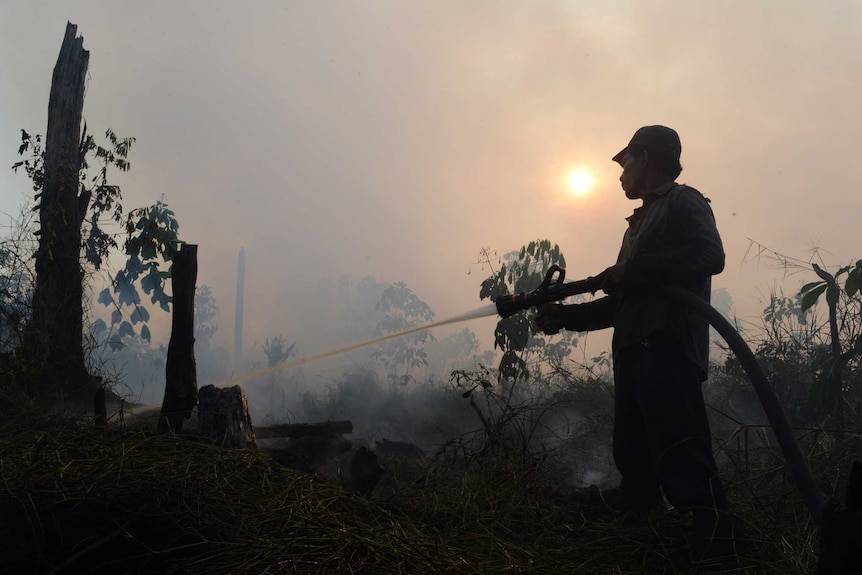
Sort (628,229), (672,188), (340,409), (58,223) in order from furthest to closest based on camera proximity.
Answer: (340,409) → (58,223) → (628,229) → (672,188)

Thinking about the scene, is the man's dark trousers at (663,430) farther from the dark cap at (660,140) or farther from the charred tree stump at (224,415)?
the charred tree stump at (224,415)

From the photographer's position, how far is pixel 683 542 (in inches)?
117

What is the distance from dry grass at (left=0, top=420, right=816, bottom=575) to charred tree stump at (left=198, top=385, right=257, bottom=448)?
1.46 feet

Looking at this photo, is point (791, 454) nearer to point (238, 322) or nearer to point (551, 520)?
point (551, 520)

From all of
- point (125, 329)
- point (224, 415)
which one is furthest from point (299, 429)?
point (125, 329)

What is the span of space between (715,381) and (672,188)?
17.9 ft

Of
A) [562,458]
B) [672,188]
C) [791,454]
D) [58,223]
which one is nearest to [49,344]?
[58,223]

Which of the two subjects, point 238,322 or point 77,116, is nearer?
point 77,116

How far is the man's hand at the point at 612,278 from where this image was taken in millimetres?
3248

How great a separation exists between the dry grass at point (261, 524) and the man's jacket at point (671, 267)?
97 cm

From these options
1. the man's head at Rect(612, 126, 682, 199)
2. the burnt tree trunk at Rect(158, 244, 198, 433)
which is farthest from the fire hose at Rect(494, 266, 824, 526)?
the burnt tree trunk at Rect(158, 244, 198, 433)

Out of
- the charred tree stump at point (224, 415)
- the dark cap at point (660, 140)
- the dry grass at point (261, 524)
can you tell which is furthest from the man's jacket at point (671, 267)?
the charred tree stump at point (224, 415)

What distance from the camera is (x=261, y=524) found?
245 centimetres

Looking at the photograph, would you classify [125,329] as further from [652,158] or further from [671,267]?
[671,267]
